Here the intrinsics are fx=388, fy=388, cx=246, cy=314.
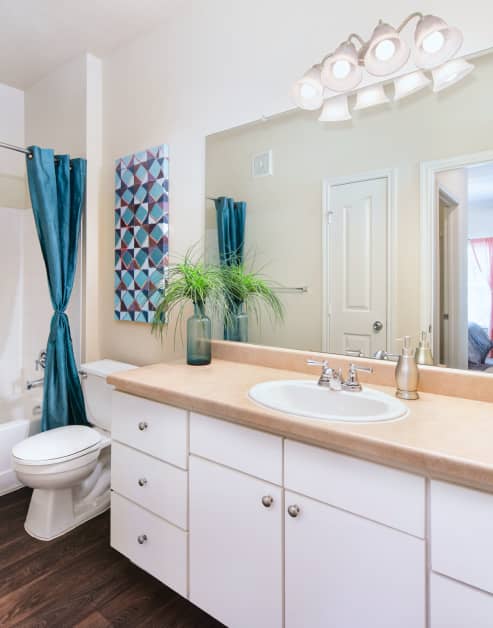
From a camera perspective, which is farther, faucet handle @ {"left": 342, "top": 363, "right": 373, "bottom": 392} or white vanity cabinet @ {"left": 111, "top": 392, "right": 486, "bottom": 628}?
faucet handle @ {"left": 342, "top": 363, "right": 373, "bottom": 392}

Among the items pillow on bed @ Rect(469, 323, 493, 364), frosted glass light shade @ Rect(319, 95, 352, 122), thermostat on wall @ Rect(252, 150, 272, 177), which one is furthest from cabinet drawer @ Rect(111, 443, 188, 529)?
frosted glass light shade @ Rect(319, 95, 352, 122)

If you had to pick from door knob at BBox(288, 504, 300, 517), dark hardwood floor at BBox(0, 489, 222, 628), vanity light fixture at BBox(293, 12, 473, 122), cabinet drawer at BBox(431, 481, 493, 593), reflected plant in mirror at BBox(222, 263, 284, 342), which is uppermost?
vanity light fixture at BBox(293, 12, 473, 122)

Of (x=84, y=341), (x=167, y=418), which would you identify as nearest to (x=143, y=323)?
(x=84, y=341)

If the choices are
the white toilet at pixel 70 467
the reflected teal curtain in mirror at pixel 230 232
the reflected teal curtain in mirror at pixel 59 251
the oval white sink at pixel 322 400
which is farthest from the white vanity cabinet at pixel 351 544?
the reflected teal curtain in mirror at pixel 59 251

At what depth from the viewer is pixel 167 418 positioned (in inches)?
53.3

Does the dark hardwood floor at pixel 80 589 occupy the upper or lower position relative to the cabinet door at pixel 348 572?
lower

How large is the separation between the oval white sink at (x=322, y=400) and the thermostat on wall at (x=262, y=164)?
933 millimetres

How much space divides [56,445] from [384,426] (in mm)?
1526

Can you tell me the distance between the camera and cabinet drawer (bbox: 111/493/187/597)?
134cm

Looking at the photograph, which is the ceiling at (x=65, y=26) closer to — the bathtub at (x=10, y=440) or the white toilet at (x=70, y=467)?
the white toilet at (x=70, y=467)

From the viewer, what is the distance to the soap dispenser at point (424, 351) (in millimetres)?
1318

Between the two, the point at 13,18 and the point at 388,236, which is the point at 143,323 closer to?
the point at 388,236

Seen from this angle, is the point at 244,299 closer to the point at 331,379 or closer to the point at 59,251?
the point at 331,379

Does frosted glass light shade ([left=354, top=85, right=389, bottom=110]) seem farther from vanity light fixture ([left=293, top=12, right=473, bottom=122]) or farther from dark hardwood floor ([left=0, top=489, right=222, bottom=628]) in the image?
dark hardwood floor ([left=0, top=489, right=222, bottom=628])
